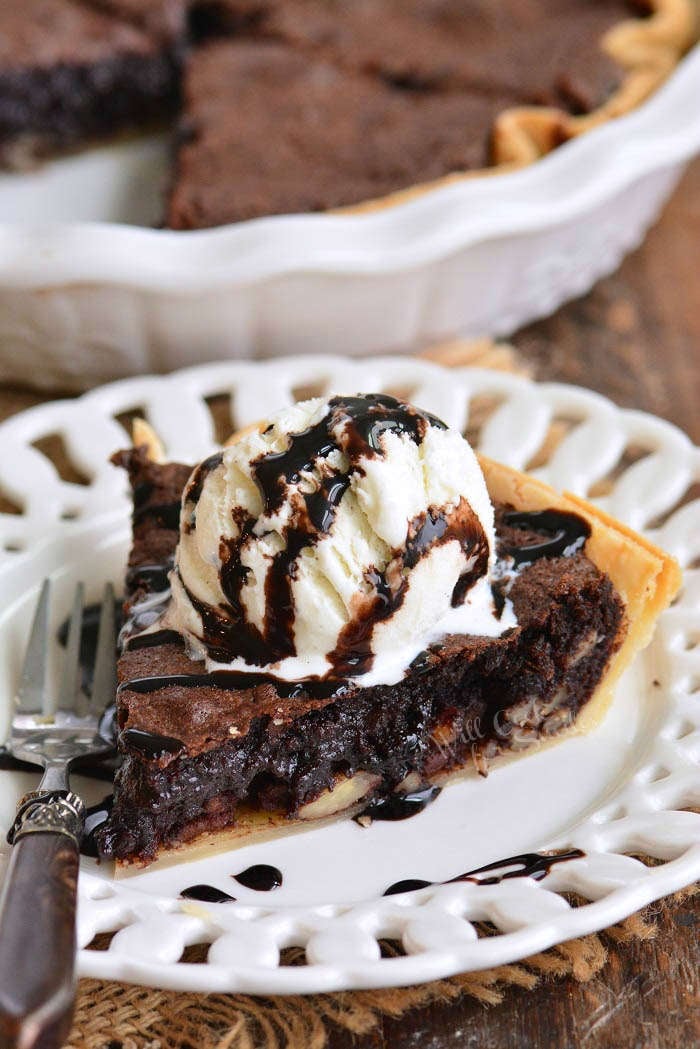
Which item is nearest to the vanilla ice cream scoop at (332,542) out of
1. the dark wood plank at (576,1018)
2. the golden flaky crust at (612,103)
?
the dark wood plank at (576,1018)

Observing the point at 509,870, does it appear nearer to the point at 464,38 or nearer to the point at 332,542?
the point at 332,542

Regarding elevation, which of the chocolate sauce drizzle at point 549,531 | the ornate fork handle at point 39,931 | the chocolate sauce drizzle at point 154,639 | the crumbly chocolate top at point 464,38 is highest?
the crumbly chocolate top at point 464,38

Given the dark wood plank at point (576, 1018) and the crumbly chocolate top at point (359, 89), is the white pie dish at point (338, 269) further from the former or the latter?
the dark wood plank at point (576, 1018)

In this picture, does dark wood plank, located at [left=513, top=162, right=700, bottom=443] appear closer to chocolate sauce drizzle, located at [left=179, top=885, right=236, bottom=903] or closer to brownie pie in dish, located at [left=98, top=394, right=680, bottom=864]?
brownie pie in dish, located at [left=98, top=394, right=680, bottom=864]

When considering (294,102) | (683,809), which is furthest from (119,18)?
(683,809)

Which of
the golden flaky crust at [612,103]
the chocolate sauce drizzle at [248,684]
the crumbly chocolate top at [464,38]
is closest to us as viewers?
the chocolate sauce drizzle at [248,684]

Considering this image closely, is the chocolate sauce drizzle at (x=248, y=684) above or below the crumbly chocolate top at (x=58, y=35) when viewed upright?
below

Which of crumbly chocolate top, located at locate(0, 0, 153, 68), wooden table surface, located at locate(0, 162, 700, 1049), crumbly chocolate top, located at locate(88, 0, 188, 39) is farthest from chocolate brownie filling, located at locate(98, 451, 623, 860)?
crumbly chocolate top, located at locate(88, 0, 188, 39)

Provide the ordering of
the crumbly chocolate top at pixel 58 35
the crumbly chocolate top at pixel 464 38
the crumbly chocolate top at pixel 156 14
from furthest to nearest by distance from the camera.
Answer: the crumbly chocolate top at pixel 156 14 < the crumbly chocolate top at pixel 58 35 < the crumbly chocolate top at pixel 464 38
